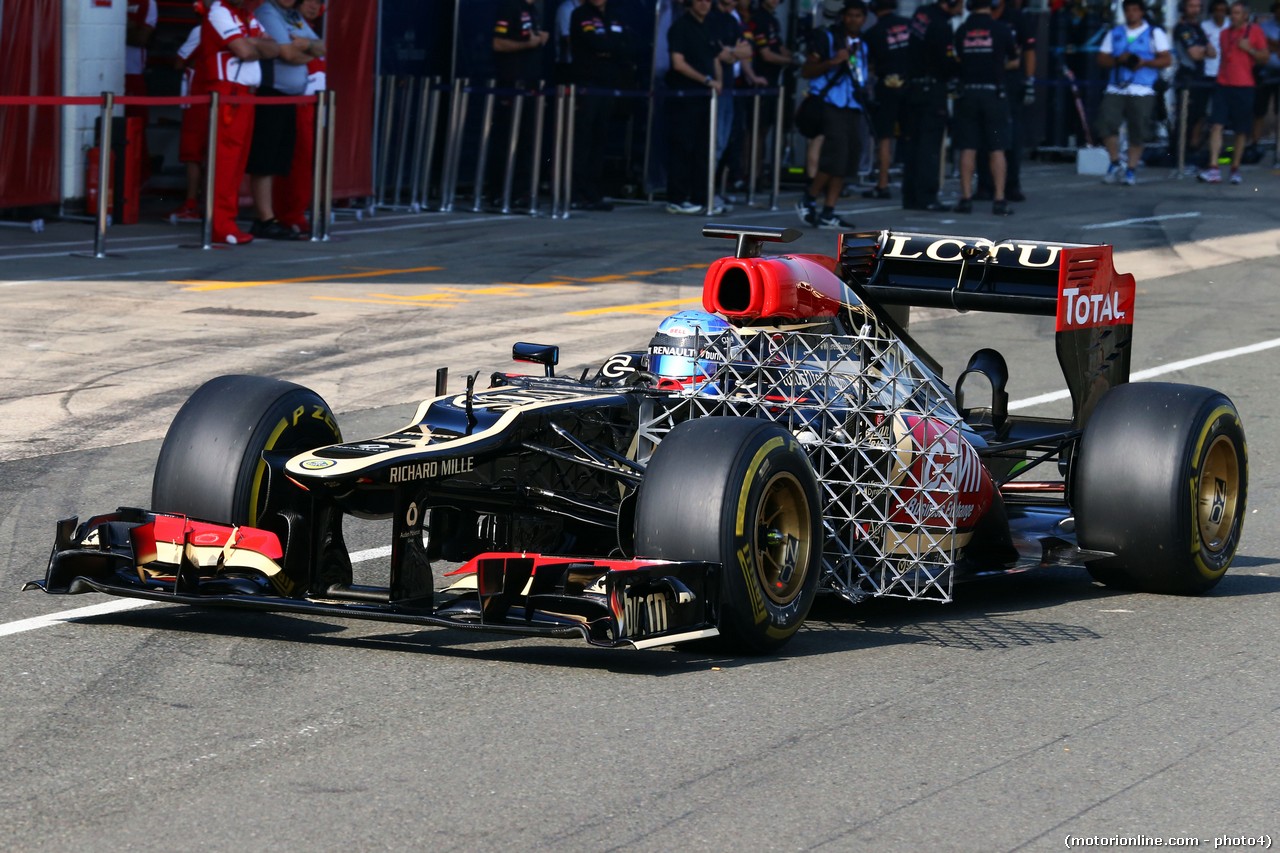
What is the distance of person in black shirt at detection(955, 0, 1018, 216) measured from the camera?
67.0ft

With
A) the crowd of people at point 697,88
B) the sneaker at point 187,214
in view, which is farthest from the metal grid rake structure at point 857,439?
the sneaker at point 187,214

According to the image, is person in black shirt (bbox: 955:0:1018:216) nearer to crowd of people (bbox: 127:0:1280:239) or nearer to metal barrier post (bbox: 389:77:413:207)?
crowd of people (bbox: 127:0:1280:239)

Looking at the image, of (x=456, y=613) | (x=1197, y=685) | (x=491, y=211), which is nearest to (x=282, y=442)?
(x=456, y=613)

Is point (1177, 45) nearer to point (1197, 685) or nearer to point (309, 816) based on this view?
point (1197, 685)

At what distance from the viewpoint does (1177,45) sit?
94.1ft

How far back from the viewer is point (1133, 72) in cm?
2544

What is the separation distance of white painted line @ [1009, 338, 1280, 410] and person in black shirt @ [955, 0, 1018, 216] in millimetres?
6730

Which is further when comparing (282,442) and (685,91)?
(685,91)

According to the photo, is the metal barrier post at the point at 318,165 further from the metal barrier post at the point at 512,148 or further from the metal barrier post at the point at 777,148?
the metal barrier post at the point at 777,148

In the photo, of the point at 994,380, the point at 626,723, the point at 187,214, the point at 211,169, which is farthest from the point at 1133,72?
the point at 626,723

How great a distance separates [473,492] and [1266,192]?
2183cm

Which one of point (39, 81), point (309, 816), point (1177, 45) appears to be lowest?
point (309, 816)

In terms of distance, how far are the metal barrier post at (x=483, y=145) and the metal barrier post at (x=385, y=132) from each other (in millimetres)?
886

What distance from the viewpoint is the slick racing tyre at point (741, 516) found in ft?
19.1
